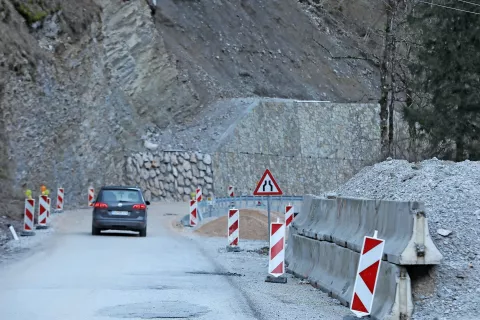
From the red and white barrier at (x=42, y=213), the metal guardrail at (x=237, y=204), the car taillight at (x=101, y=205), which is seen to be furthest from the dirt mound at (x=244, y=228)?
the red and white barrier at (x=42, y=213)

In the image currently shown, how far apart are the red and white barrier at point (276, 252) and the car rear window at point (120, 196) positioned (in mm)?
12763

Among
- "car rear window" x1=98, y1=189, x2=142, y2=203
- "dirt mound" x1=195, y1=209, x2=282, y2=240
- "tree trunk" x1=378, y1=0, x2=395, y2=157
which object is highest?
"tree trunk" x1=378, y1=0, x2=395, y2=157

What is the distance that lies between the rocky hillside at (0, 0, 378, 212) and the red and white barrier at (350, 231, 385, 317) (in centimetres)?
2060

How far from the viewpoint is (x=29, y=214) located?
27109 millimetres

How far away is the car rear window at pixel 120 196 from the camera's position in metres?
28.1

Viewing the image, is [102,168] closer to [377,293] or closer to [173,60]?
[173,60]

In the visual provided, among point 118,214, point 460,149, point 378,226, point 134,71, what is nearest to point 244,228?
point 118,214

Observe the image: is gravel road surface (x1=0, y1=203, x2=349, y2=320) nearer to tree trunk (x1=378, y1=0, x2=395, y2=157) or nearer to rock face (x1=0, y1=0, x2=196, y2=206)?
tree trunk (x1=378, y1=0, x2=395, y2=157)

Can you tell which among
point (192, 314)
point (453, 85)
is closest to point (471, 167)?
point (192, 314)

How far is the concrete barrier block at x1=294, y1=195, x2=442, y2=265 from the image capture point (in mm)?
11250

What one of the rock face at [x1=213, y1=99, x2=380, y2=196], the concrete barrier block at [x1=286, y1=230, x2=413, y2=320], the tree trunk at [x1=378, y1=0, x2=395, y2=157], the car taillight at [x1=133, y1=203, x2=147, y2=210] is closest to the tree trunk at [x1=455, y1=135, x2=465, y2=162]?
the tree trunk at [x1=378, y1=0, x2=395, y2=157]

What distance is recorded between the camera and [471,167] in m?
15.1

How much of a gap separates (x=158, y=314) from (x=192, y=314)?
428mm

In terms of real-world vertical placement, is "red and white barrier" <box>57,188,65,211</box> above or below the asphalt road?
above
